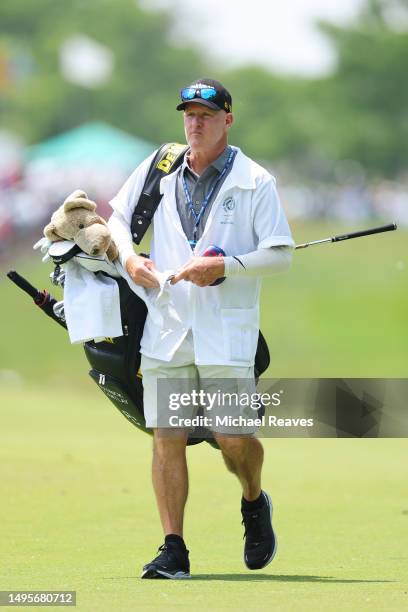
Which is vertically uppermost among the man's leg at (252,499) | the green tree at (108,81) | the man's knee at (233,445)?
the green tree at (108,81)

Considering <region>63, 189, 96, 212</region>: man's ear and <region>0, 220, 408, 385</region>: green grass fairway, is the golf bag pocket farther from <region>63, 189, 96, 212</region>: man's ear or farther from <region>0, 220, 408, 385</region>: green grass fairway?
<region>0, 220, 408, 385</region>: green grass fairway

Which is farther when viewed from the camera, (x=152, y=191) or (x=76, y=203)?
(x=152, y=191)

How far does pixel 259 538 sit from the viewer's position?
315 inches

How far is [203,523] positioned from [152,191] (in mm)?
2673

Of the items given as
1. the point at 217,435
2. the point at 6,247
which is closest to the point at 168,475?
the point at 217,435

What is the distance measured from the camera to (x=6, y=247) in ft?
126

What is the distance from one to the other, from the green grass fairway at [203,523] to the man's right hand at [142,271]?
1.39 metres

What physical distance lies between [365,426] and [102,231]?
11.7ft

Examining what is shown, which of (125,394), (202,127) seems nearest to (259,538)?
(125,394)

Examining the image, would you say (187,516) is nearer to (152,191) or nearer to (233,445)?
(233,445)

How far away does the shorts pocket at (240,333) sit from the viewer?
24.8 ft

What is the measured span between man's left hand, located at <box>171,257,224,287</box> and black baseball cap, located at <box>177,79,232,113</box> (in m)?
0.80

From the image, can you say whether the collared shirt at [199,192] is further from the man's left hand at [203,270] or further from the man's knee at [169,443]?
the man's knee at [169,443]

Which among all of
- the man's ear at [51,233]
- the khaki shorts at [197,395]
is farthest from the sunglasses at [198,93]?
the khaki shorts at [197,395]
